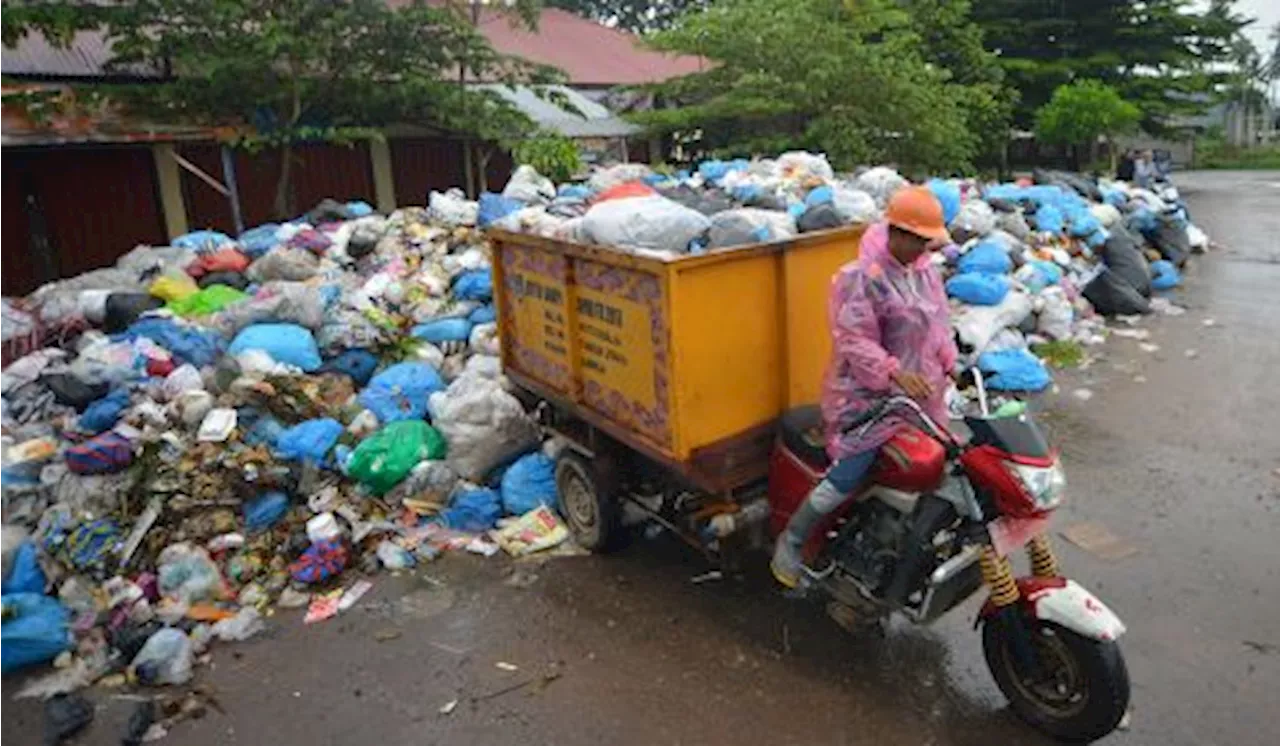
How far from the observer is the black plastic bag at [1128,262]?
9.24 metres

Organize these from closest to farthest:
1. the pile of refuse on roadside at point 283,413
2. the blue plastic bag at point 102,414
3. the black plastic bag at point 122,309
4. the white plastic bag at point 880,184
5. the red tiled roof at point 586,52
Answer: the pile of refuse on roadside at point 283,413 < the blue plastic bag at point 102,414 < the black plastic bag at point 122,309 < the white plastic bag at point 880,184 < the red tiled roof at point 586,52

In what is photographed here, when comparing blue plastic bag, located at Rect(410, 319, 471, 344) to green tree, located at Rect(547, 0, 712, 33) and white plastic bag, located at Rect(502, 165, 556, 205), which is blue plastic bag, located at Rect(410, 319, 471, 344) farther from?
green tree, located at Rect(547, 0, 712, 33)

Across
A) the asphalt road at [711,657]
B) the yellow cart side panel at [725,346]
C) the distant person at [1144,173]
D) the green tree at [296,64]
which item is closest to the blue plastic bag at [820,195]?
the asphalt road at [711,657]

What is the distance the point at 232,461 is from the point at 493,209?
153 inches

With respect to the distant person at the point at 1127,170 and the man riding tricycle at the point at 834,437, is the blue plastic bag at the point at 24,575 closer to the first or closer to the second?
the man riding tricycle at the point at 834,437

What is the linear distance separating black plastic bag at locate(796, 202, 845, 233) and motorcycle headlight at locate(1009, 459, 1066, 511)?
189 centimetres

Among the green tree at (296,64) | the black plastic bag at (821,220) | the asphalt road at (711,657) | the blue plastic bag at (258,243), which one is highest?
the green tree at (296,64)

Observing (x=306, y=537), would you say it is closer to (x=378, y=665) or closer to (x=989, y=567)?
(x=378, y=665)

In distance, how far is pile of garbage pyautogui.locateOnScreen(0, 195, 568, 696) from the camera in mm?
4207

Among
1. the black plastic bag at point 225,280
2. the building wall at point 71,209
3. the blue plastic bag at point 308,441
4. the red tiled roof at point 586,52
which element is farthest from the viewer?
the red tiled roof at point 586,52

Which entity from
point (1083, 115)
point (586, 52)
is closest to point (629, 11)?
point (586, 52)

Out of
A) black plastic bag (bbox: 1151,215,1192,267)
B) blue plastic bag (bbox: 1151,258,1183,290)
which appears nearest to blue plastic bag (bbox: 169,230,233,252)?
blue plastic bag (bbox: 1151,258,1183,290)

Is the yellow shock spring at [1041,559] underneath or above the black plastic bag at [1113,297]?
above

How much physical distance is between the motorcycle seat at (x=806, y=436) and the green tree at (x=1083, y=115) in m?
22.3
